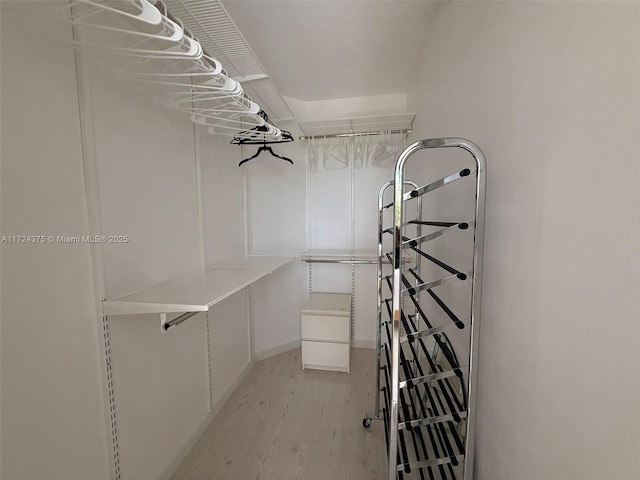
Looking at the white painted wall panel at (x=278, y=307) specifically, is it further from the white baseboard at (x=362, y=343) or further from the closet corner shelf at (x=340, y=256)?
the white baseboard at (x=362, y=343)

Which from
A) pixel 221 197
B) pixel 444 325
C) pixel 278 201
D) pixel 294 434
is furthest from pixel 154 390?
pixel 278 201

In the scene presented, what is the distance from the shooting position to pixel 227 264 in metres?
1.94

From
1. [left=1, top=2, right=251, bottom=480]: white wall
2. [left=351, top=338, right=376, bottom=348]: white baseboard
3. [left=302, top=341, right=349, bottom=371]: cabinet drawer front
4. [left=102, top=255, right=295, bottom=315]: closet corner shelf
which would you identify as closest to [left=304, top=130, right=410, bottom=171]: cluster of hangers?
[left=1, top=2, right=251, bottom=480]: white wall

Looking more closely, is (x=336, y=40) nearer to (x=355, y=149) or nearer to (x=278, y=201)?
(x=355, y=149)

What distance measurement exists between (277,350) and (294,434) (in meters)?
1.05

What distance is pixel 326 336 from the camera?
2.27 meters

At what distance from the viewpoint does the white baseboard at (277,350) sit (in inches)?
101

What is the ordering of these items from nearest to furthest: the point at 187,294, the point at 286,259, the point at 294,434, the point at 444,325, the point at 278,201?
1. the point at 444,325
2. the point at 187,294
3. the point at 294,434
4. the point at 286,259
5. the point at 278,201

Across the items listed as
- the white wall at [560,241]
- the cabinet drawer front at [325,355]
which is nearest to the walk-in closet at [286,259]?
the white wall at [560,241]

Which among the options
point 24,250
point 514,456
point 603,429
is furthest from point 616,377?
point 24,250

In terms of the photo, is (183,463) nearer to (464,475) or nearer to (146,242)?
(146,242)

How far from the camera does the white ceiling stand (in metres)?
1.46

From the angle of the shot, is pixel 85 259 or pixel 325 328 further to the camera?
pixel 325 328

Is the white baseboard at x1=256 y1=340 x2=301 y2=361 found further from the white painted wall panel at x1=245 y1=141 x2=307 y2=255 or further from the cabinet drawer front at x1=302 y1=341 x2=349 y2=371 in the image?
the white painted wall panel at x1=245 y1=141 x2=307 y2=255
